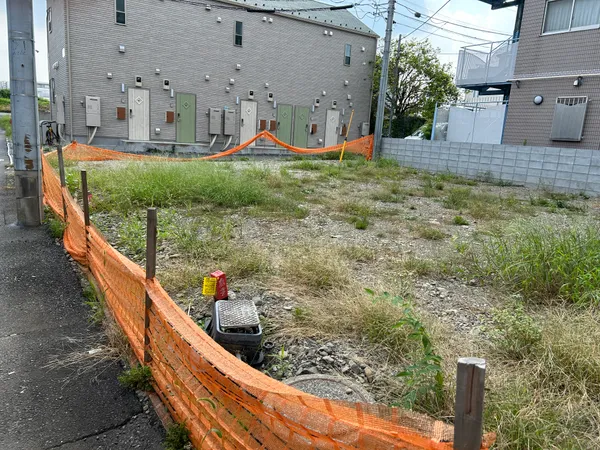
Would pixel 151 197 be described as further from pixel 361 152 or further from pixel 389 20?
pixel 361 152

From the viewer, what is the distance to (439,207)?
27.5ft

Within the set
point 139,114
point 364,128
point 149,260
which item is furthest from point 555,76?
point 139,114

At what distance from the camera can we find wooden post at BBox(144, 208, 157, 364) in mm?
2592

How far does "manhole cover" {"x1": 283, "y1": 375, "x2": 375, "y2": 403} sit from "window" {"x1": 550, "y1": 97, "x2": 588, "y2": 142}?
41.5 feet

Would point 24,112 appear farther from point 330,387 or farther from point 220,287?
point 330,387

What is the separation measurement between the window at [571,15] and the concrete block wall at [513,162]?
12.5ft

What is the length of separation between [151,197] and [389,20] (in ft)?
40.9

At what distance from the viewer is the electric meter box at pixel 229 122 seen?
64.1 ft

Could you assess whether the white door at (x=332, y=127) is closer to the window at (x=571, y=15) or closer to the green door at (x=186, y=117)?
the green door at (x=186, y=117)

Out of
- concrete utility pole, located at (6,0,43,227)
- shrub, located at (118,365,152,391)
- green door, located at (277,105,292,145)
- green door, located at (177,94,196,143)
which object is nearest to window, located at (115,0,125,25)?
green door, located at (177,94,196,143)

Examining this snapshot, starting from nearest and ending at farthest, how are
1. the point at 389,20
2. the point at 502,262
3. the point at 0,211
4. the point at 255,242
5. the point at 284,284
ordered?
1. the point at 284,284
2. the point at 502,262
3. the point at 255,242
4. the point at 0,211
5. the point at 389,20

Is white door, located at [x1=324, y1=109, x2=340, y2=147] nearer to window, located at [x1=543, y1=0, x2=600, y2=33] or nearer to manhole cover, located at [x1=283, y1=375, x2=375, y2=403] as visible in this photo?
window, located at [x1=543, y1=0, x2=600, y2=33]

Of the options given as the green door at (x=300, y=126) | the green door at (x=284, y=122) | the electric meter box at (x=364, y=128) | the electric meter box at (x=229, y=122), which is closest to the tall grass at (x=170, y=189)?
the electric meter box at (x=229, y=122)

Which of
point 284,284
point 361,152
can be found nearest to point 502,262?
point 284,284
